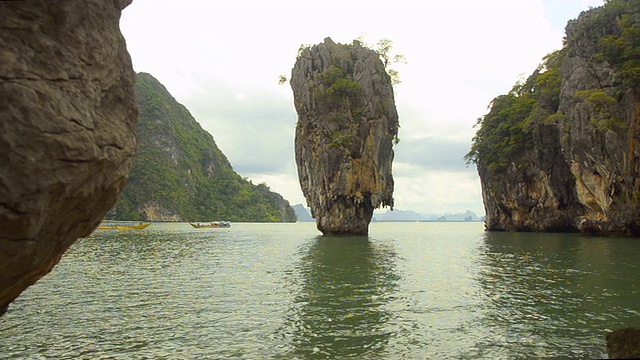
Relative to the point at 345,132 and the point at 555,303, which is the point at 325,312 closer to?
the point at 555,303

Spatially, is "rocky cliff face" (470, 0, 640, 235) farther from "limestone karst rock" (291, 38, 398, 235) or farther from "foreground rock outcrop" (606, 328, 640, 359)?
"foreground rock outcrop" (606, 328, 640, 359)

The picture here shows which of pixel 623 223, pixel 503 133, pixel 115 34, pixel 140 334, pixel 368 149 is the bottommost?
pixel 140 334

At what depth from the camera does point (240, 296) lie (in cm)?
1628

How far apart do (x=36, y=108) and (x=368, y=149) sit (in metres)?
48.7

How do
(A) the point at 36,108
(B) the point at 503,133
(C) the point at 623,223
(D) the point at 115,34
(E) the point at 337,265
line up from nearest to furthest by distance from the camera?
(A) the point at 36,108, (D) the point at 115,34, (E) the point at 337,265, (C) the point at 623,223, (B) the point at 503,133

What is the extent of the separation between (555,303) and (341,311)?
7.43 meters

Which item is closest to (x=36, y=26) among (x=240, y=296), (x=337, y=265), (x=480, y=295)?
(x=240, y=296)

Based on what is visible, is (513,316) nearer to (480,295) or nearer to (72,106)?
(480,295)

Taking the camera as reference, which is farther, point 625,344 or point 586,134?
point 586,134

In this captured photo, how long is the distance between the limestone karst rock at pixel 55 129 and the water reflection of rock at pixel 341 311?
20.1ft

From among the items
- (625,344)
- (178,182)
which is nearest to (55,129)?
(625,344)

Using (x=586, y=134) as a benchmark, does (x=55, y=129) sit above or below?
below

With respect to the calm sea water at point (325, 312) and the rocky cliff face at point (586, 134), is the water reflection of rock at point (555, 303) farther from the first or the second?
the rocky cliff face at point (586, 134)

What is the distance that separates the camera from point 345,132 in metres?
52.5
